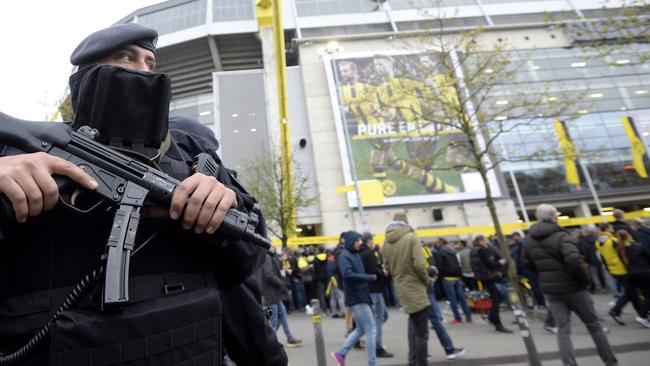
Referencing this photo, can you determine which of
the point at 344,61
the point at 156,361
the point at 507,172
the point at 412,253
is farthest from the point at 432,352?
the point at 344,61

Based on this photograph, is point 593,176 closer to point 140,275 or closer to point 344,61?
point 344,61

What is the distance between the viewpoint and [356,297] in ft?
18.1

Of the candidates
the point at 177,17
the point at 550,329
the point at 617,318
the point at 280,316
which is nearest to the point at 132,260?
the point at 280,316

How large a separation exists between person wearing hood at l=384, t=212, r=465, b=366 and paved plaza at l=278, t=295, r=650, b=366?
2.41ft

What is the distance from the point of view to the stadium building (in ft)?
83.1

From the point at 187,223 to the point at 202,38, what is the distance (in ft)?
129

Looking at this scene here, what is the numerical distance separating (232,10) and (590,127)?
116ft

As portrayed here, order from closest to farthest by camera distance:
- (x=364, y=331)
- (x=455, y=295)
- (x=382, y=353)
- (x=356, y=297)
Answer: (x=364, y=331), (x=356, y=297), (x=382, y=353), (x=455, y=295)

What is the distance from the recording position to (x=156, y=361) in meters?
1.04

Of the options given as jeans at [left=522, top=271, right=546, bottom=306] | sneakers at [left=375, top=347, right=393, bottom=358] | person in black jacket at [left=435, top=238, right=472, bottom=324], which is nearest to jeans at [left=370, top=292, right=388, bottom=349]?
sneakers at [left=375, top=347, right=393, bottom=358]

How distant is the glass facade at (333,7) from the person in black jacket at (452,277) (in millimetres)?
32700

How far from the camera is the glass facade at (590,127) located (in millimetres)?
26891

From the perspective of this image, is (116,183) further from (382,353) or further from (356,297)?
(382,353)

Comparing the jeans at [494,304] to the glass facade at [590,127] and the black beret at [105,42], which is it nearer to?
the black beret at [105,42]
